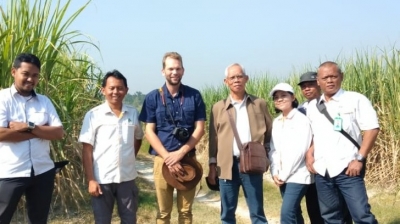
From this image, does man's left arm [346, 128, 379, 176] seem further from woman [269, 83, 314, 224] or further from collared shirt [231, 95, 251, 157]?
collared shirt [231, 95, 251, 157]

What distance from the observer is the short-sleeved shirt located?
388 centimetres

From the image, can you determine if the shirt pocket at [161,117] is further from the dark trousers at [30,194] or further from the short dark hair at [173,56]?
the dark trousers at [30,194]

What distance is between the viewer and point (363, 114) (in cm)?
353

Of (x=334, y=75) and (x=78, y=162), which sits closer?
(x=334, y=75)

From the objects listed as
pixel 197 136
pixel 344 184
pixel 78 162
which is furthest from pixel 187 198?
pixel 78 162

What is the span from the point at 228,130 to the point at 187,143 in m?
0.38

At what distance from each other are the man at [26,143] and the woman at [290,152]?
178cm

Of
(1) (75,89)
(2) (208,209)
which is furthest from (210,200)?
(1) (75,89)

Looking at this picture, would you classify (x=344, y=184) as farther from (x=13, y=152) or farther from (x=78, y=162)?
(x=78, y=162)

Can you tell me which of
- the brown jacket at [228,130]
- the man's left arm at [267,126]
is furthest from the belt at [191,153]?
the man's left arm at [267,126]

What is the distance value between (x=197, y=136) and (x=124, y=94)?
699 mm

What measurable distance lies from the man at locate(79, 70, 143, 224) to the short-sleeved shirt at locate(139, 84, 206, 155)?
0.89 feet

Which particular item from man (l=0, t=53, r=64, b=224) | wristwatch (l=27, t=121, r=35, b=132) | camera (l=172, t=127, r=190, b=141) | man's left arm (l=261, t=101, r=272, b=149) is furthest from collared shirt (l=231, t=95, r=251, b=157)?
wristwatch (l=27, t=121, r=35, b=132)

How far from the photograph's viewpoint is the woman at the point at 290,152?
3754 mm
